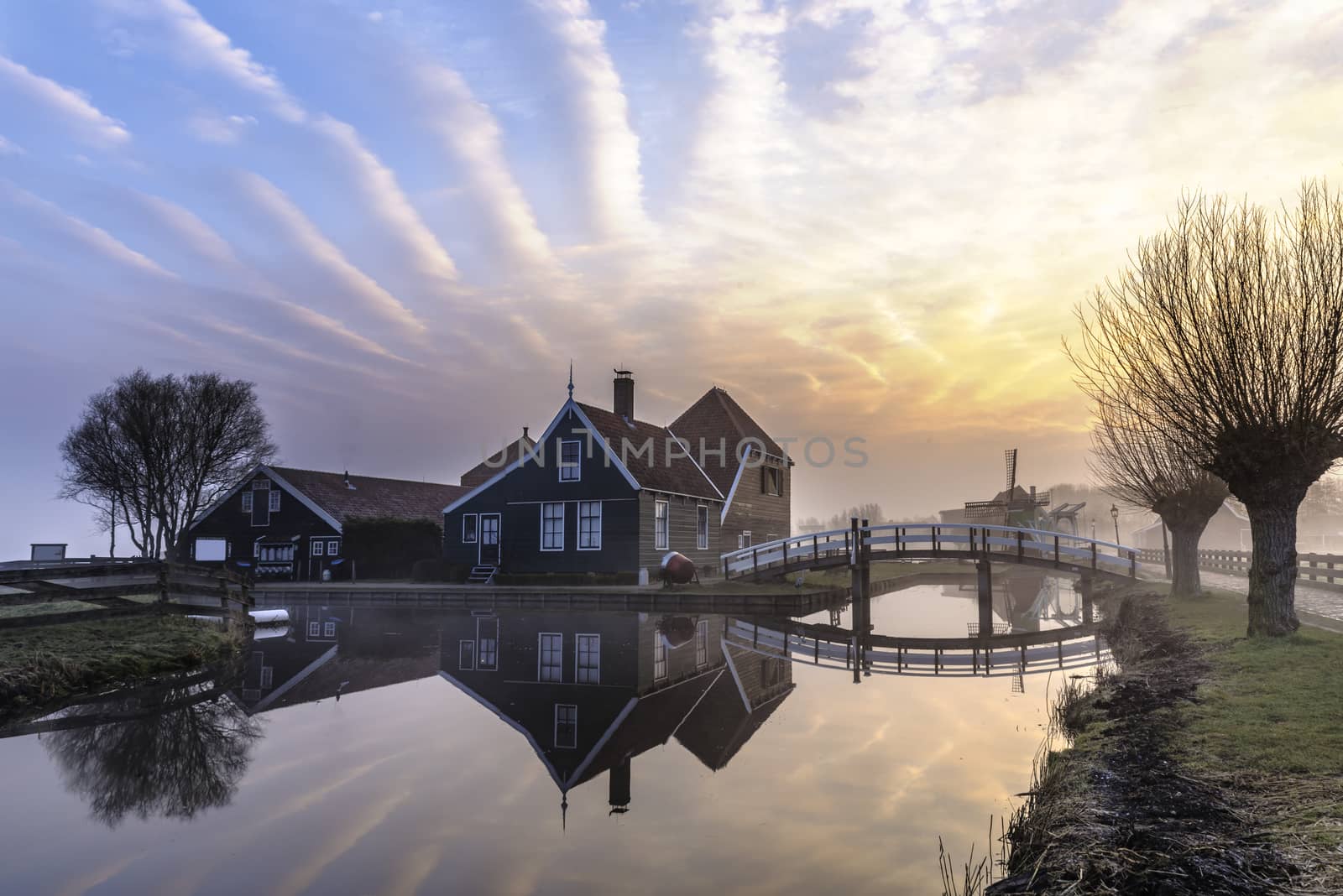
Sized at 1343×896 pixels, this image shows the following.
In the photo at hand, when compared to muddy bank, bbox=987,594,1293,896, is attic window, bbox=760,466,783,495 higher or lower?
higher

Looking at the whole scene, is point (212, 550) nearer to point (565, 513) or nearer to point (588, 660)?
point (565, 513)

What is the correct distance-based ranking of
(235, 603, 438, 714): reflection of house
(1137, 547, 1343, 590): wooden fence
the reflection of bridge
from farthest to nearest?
1. (1137, 547, 1343, 590): wooden fence
2. the reflection of bridge
3. (235, 603, 438, 714): reflection of house

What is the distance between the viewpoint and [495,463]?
43688mm

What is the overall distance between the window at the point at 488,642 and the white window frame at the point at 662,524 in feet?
28.6

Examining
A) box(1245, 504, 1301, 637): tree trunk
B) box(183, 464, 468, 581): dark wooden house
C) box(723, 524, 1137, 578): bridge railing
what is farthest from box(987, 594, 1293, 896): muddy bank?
box(183, 464, 468, 581): dark wooden house

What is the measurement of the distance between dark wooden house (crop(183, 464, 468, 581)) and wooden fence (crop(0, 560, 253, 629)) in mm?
16769

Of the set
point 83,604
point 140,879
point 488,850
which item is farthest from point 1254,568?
point 83,604

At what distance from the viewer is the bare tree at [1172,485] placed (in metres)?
20.8

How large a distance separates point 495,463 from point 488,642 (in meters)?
26.4

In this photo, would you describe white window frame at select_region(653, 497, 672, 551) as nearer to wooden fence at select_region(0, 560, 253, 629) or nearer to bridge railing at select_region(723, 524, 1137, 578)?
bridge railing at select_region(723, 524, 1137, 578)

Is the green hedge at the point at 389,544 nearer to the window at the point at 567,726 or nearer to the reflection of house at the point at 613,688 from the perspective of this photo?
the reflection of house at the point at 613,688

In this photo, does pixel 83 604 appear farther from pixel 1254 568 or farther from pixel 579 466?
pixel 1254 568

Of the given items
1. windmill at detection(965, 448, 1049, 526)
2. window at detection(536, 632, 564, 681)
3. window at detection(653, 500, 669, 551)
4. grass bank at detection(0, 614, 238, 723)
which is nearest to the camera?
grass bank at detection(0, 614, 238, 723)

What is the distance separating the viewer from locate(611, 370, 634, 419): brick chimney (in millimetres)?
35031
